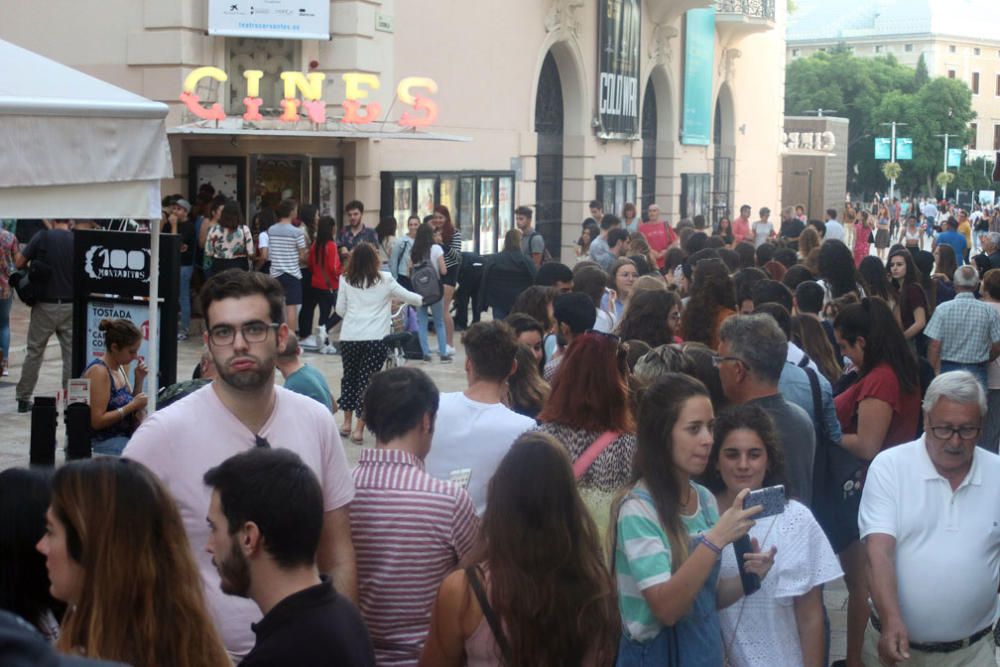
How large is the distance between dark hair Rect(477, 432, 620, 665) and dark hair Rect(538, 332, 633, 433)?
149cm

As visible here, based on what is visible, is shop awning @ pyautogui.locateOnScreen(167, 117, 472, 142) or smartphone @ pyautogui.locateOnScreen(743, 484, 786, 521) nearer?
smartphone @ pyautogui.locateOnScreen(743, 484, 786, 521)

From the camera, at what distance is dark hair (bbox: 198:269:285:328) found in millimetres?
4078

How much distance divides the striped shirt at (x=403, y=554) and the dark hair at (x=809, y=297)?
4.74 m

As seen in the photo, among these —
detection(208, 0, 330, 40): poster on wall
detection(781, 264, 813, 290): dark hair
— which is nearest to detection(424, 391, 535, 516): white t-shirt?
detection(781, 264, 813, 290): dark hair

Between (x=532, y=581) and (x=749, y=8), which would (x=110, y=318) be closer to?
(x=532, y=581)

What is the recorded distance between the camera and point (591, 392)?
17.2ft

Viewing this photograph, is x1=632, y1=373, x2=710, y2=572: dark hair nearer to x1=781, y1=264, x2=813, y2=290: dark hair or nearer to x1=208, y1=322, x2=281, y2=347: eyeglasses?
x1=208, y1=322, x2=281, y2=347: eyeglasses

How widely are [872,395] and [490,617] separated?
3.63 meters

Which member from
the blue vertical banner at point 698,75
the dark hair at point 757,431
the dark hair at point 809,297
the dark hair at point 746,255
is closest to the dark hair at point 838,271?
the dark hair at point 746,255

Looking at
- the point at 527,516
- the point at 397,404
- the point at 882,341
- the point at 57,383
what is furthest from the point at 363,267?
the point at 527,516

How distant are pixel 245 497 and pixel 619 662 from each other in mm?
1534

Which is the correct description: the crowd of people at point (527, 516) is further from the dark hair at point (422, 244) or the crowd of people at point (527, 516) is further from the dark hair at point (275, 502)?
the dark hair at point (422, 244)

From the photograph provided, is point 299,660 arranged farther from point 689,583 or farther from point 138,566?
point 689,583

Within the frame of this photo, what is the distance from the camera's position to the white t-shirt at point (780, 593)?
4508 mm
